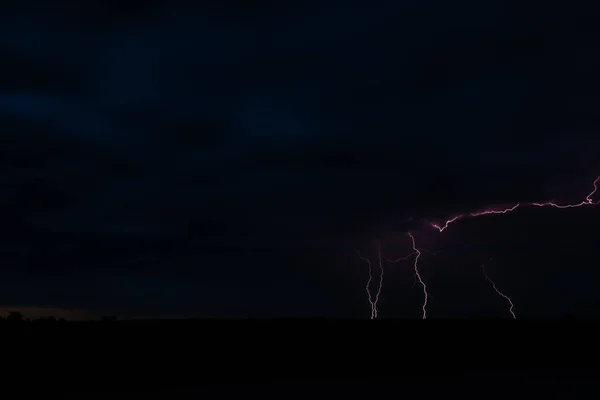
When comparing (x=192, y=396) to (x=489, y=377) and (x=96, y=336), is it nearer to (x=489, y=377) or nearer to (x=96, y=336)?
(x=96, y=336)

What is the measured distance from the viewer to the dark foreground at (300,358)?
56.9 feet

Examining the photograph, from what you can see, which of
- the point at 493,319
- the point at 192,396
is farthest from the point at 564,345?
the point at 192,396

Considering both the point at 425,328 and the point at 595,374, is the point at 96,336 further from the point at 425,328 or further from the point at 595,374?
the point at 595,374

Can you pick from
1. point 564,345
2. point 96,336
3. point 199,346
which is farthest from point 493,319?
point 96,336

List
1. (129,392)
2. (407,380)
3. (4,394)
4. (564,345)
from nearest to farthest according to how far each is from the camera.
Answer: (4,394), (129,392), (407,380), (564,345)

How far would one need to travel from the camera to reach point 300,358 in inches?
827

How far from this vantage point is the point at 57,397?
15.9m

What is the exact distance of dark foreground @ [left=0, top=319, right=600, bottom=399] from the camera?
17344 mm

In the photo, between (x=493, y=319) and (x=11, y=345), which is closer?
(x=11, y=345)

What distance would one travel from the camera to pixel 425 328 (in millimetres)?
25766

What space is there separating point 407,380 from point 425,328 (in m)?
7.29

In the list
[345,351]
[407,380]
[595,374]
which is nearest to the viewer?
[407,380]

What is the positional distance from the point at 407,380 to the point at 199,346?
6479 mm

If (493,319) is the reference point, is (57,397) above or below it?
below
